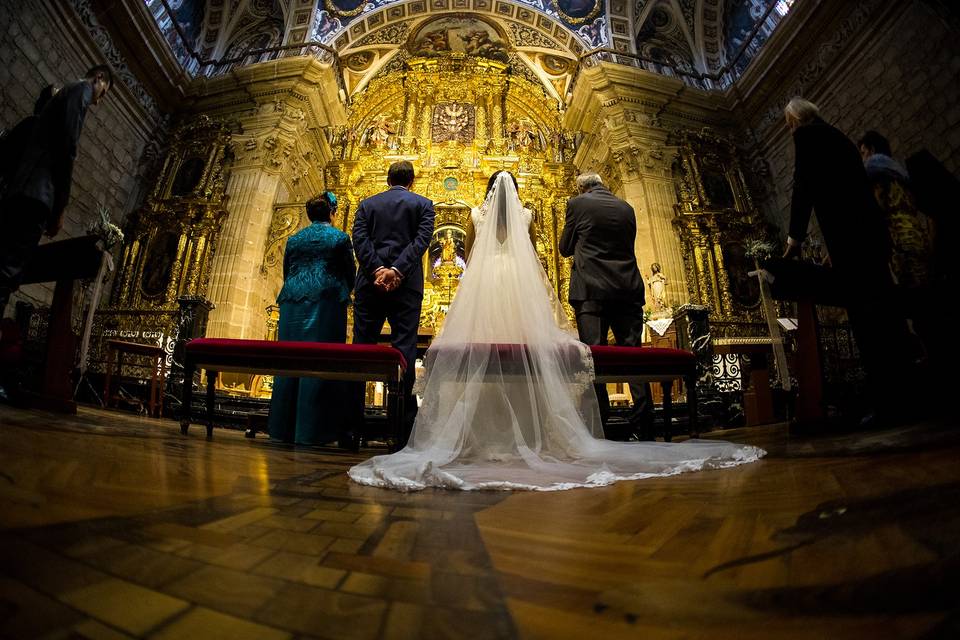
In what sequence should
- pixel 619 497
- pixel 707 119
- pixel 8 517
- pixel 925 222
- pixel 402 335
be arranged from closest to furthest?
pixel 8 517
pixel 619 497
pixel 402 335
pixel 925 222
pixel 707 119

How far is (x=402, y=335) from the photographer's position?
255 centimetres

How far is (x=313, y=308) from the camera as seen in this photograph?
2.85 meters

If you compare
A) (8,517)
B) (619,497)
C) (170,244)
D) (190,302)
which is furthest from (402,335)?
(170,244)

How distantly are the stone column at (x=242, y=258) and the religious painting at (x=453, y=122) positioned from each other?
4804mm

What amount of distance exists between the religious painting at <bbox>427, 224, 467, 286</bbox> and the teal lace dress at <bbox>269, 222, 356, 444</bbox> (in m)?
6.37

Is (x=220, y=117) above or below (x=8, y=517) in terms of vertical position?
above

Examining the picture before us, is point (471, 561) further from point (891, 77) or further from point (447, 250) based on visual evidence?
point (891, 77)

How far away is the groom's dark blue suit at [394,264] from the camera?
2.56 metres

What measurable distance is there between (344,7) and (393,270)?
1158cm

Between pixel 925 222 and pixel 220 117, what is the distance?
12248mm

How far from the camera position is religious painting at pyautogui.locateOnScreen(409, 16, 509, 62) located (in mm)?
11539

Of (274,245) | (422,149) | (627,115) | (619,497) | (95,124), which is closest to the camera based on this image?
(619,497)

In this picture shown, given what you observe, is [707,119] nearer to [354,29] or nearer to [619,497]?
[354,29]

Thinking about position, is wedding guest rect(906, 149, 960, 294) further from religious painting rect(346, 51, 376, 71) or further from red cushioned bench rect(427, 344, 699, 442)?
religious painting rect(346, 51, 376, 71)
